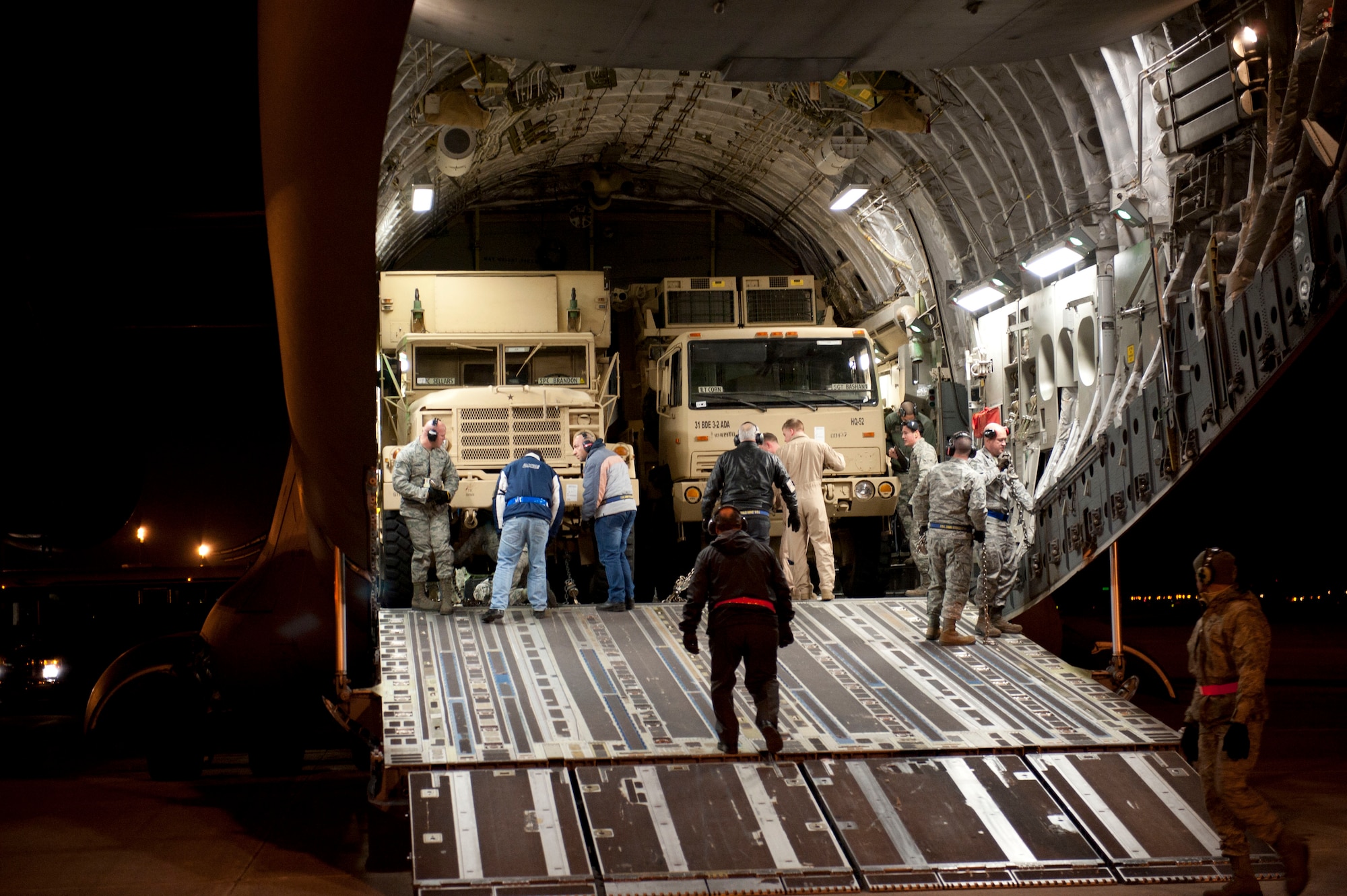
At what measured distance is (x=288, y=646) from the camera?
29.9ft

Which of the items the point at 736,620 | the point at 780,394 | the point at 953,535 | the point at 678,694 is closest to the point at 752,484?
the point at 953,535

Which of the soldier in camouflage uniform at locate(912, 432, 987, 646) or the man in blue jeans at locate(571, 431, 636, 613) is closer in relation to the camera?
the soldier in camouflage uniform at locate(912, 432, 987, 646)

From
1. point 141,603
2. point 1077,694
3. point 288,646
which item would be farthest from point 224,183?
point 1077,694

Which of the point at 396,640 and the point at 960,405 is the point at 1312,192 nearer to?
the point at 396,640

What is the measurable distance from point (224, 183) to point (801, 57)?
14.5 feet

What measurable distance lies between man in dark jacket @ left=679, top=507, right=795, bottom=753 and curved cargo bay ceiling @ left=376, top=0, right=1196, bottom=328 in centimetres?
382

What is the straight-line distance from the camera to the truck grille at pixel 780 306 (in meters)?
16.0

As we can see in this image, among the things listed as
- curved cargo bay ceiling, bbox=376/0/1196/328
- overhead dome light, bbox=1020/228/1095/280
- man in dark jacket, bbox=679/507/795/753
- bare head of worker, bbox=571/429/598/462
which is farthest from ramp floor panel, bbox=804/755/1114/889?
overhead dome light, bbox=1020/228/1095/280

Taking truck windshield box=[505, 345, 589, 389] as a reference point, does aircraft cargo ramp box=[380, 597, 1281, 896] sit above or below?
below

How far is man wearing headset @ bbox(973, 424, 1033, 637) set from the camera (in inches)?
377

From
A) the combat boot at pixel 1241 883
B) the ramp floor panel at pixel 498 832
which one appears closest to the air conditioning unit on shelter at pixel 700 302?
the ramp floor panel at pixel 498 832

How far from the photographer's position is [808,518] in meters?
11.6

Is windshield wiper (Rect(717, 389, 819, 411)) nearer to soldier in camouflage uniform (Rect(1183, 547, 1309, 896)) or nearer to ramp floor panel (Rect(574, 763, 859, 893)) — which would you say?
ramp floor panel (Rect(574, 763, 859, 893))

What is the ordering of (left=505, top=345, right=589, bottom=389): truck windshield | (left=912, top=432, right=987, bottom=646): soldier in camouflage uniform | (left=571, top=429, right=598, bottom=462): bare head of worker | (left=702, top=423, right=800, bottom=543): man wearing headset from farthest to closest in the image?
(left=505, top=345, right=589, bottom=389): truck windshield, (left=571, top=429, right=598, bottom=462): bare head of worker, (left=702, top=423, right=800, bottom=543): man wearing headset, (left=912, top=432, right=987, bottom=646): soldier in camouflage uniform
